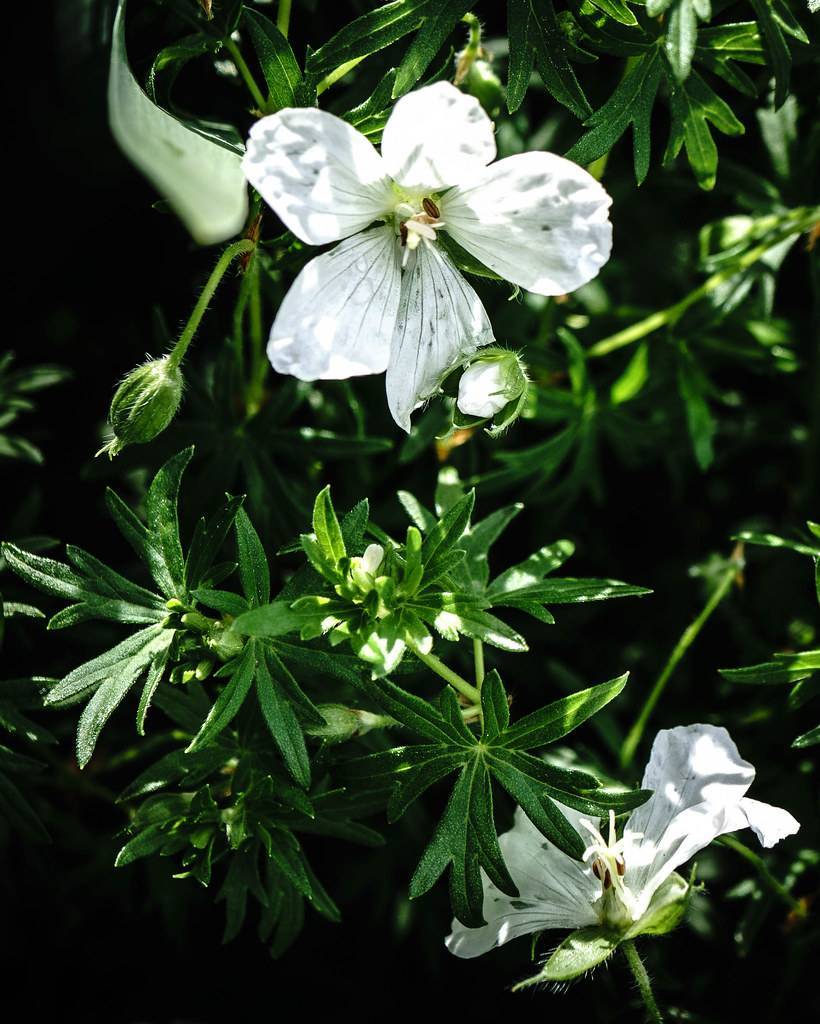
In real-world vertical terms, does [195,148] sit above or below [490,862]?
above

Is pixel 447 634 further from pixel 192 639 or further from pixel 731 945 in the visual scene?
pixel 731 945

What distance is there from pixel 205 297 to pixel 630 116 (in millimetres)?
580

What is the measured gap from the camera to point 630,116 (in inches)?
49.8

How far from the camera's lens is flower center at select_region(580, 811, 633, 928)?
1181 millimetres

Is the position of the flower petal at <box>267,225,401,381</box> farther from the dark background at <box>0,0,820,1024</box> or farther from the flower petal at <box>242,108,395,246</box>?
the dark background at <box>0,0,820,1024</box>

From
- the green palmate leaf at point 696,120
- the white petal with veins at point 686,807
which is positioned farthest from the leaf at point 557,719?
the green palmate leaf at point 696,120

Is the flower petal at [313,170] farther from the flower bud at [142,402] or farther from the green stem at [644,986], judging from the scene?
the green stem at [644,986]

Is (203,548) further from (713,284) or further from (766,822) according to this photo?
(713,284)

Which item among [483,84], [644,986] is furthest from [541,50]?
[644,986]

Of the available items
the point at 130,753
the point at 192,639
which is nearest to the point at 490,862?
the point at 192,639

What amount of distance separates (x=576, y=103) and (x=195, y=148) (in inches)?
18.4

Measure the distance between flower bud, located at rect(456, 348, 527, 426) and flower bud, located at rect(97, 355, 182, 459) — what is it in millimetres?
348

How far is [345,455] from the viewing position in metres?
1.58

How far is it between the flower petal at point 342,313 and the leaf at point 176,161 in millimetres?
145
